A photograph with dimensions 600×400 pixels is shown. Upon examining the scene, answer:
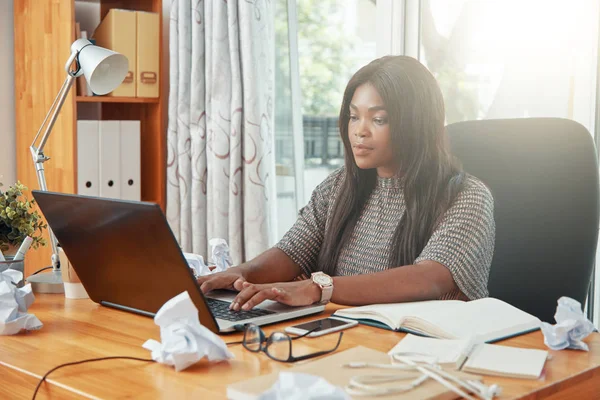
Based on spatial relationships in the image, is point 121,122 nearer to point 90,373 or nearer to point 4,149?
point 4,149

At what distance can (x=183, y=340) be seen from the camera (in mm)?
1020

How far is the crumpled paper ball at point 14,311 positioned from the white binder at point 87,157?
1.61 metres

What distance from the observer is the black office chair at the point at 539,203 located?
1649 mm

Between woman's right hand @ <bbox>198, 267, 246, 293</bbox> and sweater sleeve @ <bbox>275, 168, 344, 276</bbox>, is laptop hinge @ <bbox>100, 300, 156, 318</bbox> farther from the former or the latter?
sweater sleeve @ <bbox>275, 168, 344, 276</bbox>

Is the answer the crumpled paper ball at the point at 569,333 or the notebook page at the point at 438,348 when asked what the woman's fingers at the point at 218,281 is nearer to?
the notebook page at the point at 438,348

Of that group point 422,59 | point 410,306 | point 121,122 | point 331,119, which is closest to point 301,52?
point 331,119

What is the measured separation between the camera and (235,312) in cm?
130

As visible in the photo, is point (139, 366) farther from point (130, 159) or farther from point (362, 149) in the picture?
point (130, 159)

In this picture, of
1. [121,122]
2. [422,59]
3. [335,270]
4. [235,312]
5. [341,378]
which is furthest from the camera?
[121,122]

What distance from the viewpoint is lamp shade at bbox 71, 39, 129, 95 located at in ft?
5.63

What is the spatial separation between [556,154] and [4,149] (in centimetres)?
228

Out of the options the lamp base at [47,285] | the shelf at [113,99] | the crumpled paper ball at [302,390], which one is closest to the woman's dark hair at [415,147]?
the lamp base at [47,285]

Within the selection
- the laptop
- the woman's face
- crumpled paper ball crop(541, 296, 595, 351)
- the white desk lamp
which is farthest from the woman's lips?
crumpled paper ball crop(541, 296, 595, 351)

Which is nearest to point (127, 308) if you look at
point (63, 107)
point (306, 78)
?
point (63, 107)
